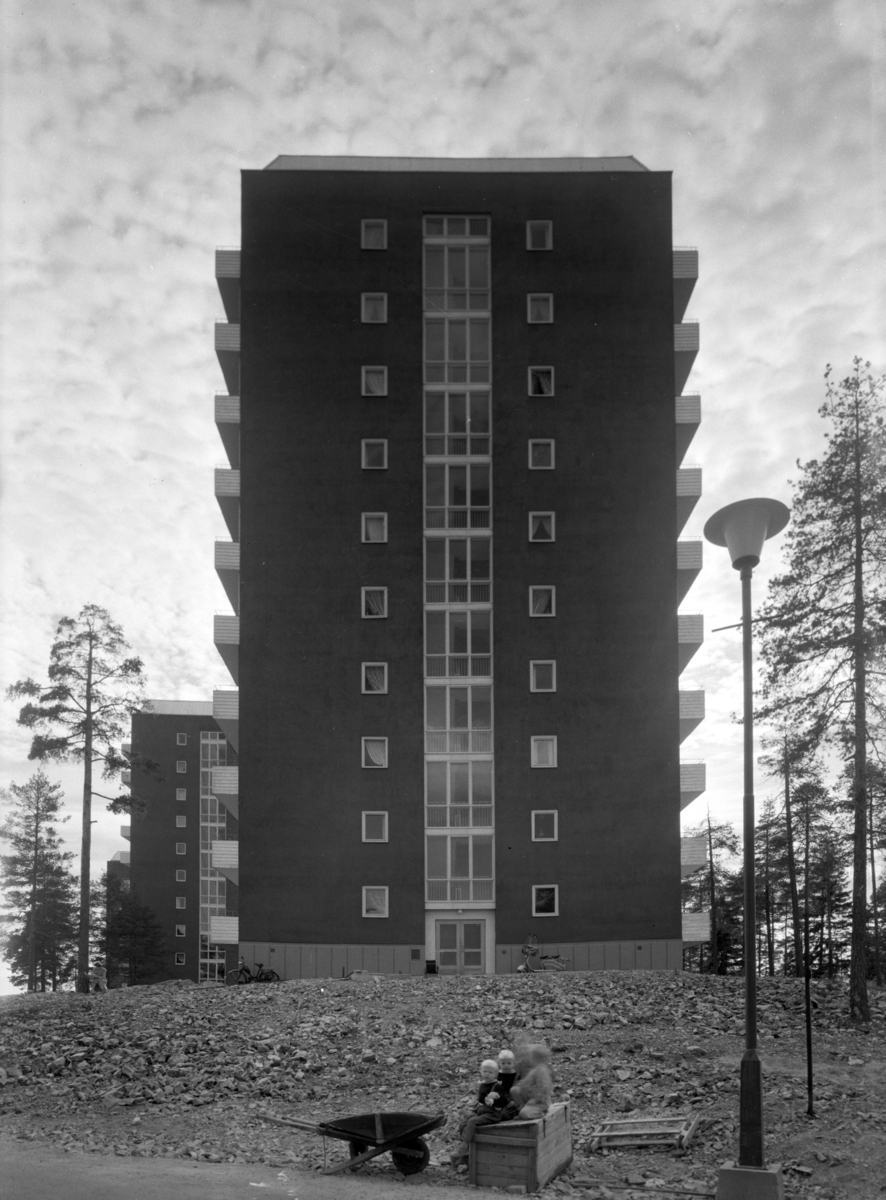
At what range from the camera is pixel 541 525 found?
39781 mm

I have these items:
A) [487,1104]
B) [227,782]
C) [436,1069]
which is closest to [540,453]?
[227,782]

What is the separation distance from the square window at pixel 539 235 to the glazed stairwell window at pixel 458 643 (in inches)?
544

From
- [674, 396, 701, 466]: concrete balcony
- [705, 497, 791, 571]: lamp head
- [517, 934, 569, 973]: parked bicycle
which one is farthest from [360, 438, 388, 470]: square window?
[705, 497, 791, 571]: lamp head

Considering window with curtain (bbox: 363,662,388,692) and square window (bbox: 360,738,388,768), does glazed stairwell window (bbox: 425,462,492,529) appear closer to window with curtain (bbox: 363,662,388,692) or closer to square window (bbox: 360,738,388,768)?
window with curtain (bbox: 363,662,388,692)

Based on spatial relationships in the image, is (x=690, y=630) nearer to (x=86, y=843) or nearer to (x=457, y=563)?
(x=457, y=563)

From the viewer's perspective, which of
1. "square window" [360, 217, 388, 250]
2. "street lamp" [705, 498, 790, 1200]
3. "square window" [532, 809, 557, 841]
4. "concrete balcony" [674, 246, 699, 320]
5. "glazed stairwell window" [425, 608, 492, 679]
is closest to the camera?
"street lamp" [705, 498, 790, 1200]

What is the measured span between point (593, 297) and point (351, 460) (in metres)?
10.7

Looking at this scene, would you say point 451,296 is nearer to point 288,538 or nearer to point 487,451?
point 487,451

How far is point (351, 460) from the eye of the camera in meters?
39.8

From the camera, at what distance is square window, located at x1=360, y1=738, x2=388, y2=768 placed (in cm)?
3781

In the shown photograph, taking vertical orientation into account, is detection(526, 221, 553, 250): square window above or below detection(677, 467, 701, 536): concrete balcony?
above

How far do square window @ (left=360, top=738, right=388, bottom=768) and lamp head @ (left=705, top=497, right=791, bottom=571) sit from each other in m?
25.9

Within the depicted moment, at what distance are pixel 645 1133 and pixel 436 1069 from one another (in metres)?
4.65

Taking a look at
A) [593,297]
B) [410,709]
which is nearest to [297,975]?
[410,709]
